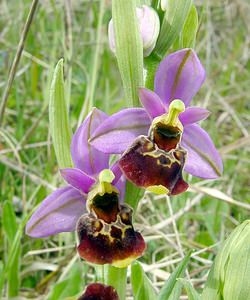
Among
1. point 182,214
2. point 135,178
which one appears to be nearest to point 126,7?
point 135,178

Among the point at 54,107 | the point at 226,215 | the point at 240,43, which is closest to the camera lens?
the point at 54,107

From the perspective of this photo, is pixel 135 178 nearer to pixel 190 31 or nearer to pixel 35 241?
pixel 190 31

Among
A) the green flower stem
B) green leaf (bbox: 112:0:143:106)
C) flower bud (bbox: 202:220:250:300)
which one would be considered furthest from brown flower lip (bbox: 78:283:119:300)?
green leaf (bbox: 112:0:143:106)

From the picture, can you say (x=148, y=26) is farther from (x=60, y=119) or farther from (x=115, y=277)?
(x=115, y=277)

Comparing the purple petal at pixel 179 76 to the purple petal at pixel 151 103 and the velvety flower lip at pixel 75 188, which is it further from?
the velvety flower lip at pixel 75 188

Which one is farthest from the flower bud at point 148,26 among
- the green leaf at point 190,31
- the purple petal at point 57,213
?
the purple petal at point 57,213

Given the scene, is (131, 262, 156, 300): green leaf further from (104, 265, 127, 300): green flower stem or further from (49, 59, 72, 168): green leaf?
(49, 59, 72, 168): green leaf
